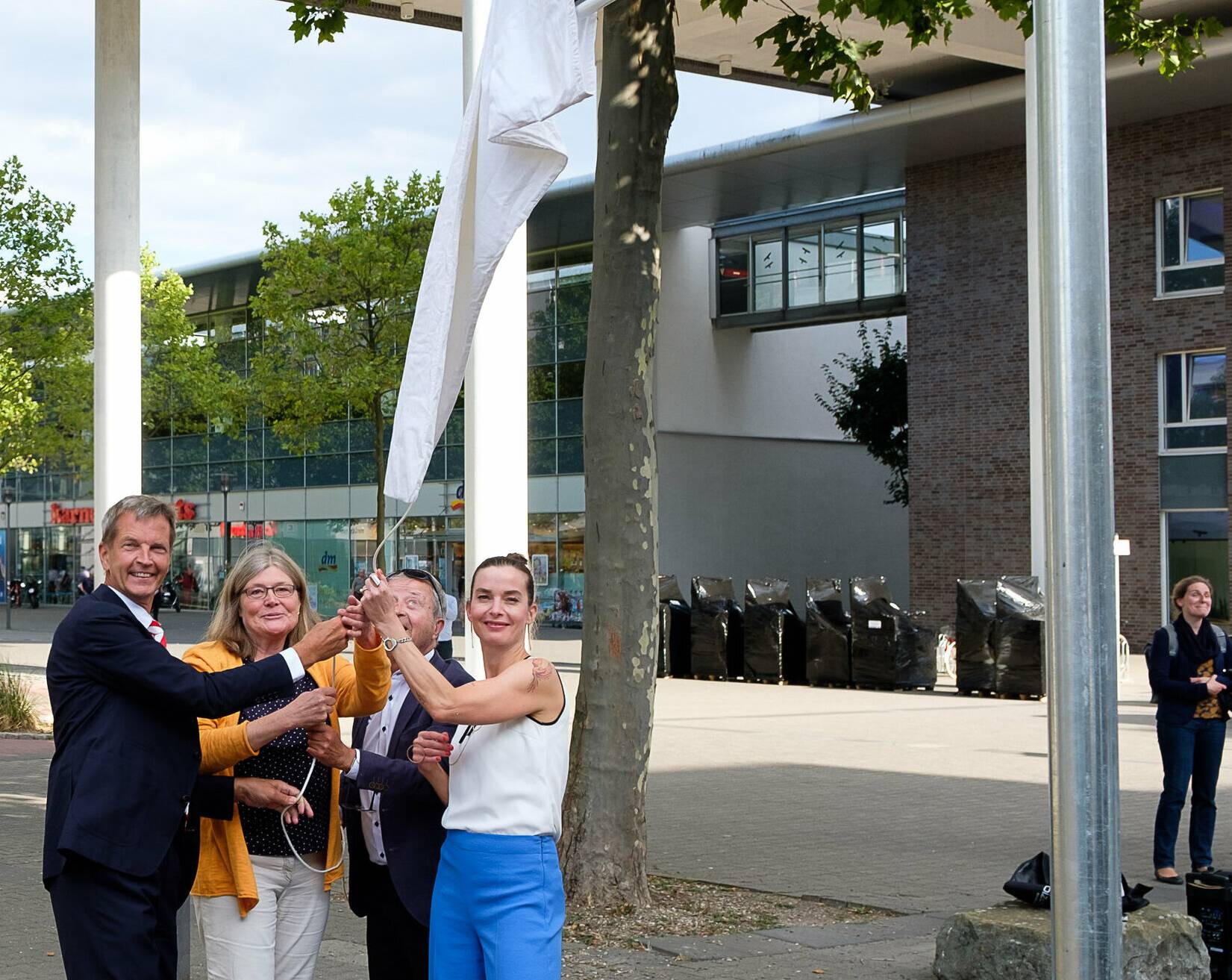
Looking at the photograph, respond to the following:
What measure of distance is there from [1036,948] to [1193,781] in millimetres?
3687

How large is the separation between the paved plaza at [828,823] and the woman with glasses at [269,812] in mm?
2576

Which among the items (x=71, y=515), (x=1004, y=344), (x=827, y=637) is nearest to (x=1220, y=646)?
(x=827, y=637)

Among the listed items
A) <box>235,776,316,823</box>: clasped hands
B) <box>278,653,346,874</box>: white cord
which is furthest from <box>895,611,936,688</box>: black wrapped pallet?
<box>235,776,316,823</box>: clasped hands

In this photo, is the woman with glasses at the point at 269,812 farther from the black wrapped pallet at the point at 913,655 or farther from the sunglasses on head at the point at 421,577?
the black wrapped pallet at the point at 913,655

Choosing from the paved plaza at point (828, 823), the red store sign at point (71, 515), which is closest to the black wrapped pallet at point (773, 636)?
the paved plaza at point (828, 823)

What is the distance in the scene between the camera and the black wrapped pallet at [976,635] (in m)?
21.6

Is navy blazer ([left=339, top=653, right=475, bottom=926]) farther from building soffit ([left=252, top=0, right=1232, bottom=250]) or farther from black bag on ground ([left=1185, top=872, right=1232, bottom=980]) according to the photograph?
building soffit ([left=252, top=0, right=1232, bottom=250])

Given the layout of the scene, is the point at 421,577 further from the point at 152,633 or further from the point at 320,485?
the point at 320,485

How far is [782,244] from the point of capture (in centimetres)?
4019

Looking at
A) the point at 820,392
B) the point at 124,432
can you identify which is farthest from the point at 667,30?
the point at 820,392

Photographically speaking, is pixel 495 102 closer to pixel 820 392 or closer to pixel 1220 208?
pixel 1220 208

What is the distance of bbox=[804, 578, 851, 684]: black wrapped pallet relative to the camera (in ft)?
76.8

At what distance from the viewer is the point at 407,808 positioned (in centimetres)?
436

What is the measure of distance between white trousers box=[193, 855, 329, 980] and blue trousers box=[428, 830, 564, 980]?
54cm
